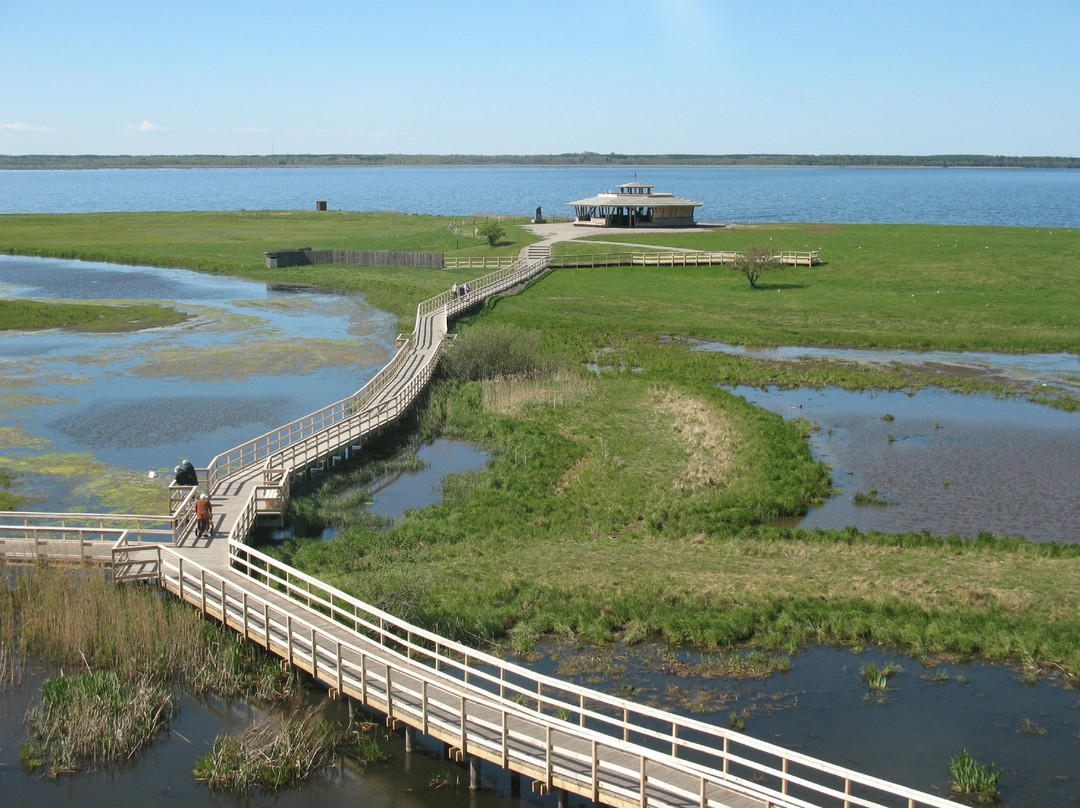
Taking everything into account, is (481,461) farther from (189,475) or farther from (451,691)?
(451,691)

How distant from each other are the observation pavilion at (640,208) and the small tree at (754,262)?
27.8m

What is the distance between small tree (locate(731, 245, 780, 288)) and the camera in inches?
2648

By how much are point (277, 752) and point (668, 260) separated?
64051mm

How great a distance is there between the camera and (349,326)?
2293 inches

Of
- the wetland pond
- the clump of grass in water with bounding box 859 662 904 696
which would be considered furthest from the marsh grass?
the wetland pond

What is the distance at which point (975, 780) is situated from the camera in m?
15.1

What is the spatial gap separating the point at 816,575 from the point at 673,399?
58.7 ft

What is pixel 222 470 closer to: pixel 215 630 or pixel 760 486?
pixel 215 630

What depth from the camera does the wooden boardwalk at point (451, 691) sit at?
13.7m

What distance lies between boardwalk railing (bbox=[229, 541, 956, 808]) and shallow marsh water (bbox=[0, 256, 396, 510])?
11.7m

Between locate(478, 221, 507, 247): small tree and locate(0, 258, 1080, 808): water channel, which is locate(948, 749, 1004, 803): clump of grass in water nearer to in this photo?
locate(0, 258, 1080, 808): water channel

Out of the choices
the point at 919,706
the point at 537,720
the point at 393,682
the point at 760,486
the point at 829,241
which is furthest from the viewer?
the point at 829,241

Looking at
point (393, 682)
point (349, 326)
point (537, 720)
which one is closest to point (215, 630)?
point (393, 682)

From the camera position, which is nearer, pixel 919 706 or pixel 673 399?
pixel 919 706
